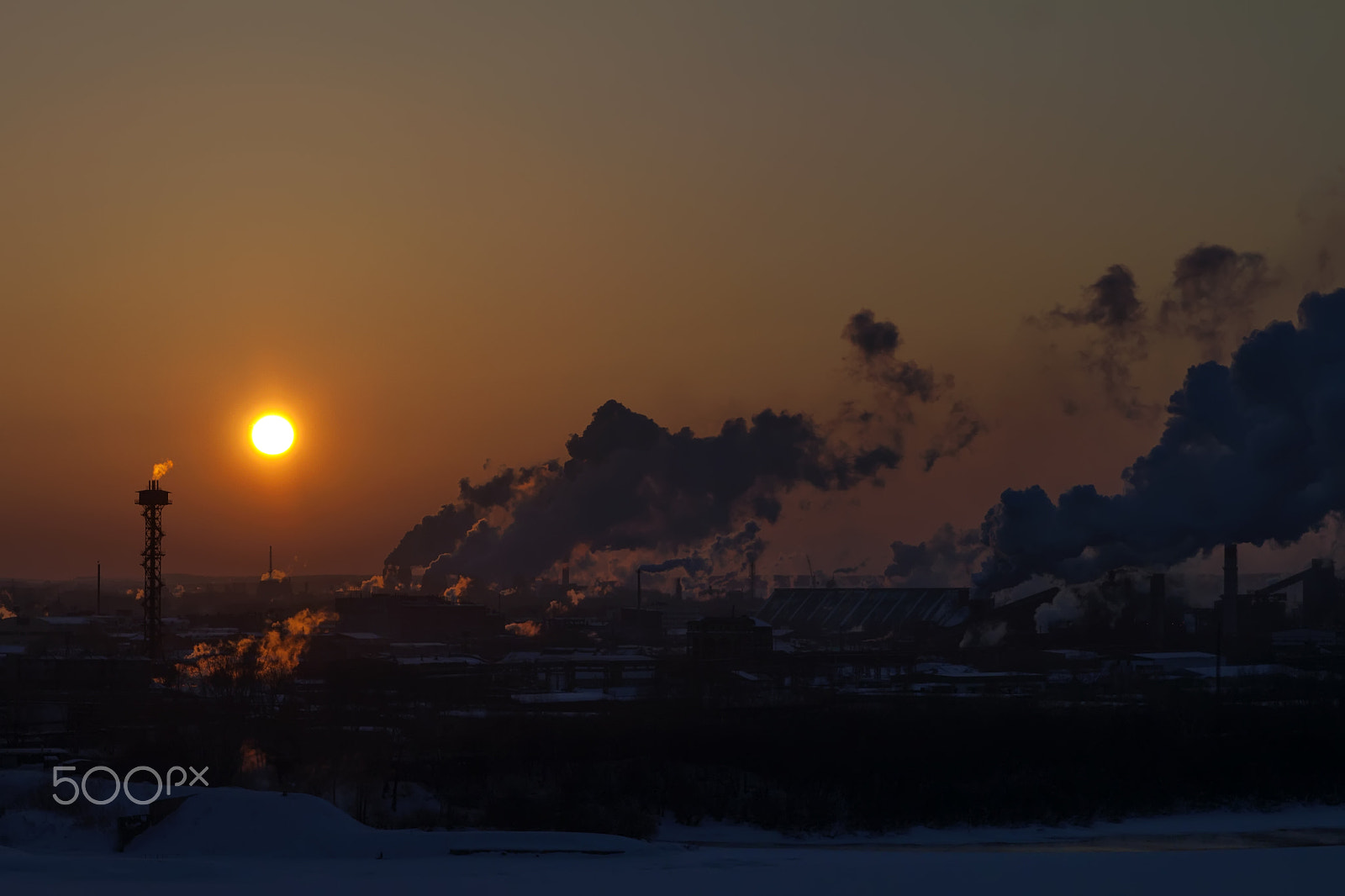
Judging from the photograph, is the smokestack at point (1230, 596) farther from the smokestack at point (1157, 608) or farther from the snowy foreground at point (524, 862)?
the snowy foreground at point (524, 862)

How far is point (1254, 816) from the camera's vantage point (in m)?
46.4

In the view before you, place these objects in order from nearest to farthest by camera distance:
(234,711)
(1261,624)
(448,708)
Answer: (234,711) < (448,708) < (1261,624)

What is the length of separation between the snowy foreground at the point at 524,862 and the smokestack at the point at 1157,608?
165ft

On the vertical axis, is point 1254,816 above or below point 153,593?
below

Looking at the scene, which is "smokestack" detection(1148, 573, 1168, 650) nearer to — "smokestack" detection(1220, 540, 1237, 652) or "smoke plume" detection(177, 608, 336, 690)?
"smokestack" detection(1220, 540, 1237, 652)

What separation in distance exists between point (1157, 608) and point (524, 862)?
216 feet

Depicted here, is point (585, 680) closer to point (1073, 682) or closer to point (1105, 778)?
point (1073, 682)

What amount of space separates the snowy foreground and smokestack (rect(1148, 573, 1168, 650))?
50.3m

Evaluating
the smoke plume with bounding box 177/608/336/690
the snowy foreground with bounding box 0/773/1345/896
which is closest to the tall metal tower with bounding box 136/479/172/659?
the smoke plume with bounding box 177/608/336/690

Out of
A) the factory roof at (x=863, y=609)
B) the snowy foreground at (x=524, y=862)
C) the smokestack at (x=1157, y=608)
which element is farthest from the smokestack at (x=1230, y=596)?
the snowy foreground at (x=524, y=862)

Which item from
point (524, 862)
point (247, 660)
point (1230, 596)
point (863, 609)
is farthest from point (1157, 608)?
point (524, 862)

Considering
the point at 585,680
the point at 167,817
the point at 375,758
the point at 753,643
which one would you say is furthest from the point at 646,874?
the point at 753,643

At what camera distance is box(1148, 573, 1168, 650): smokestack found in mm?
90125

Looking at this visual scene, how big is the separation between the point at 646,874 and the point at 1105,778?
78.9 feet
